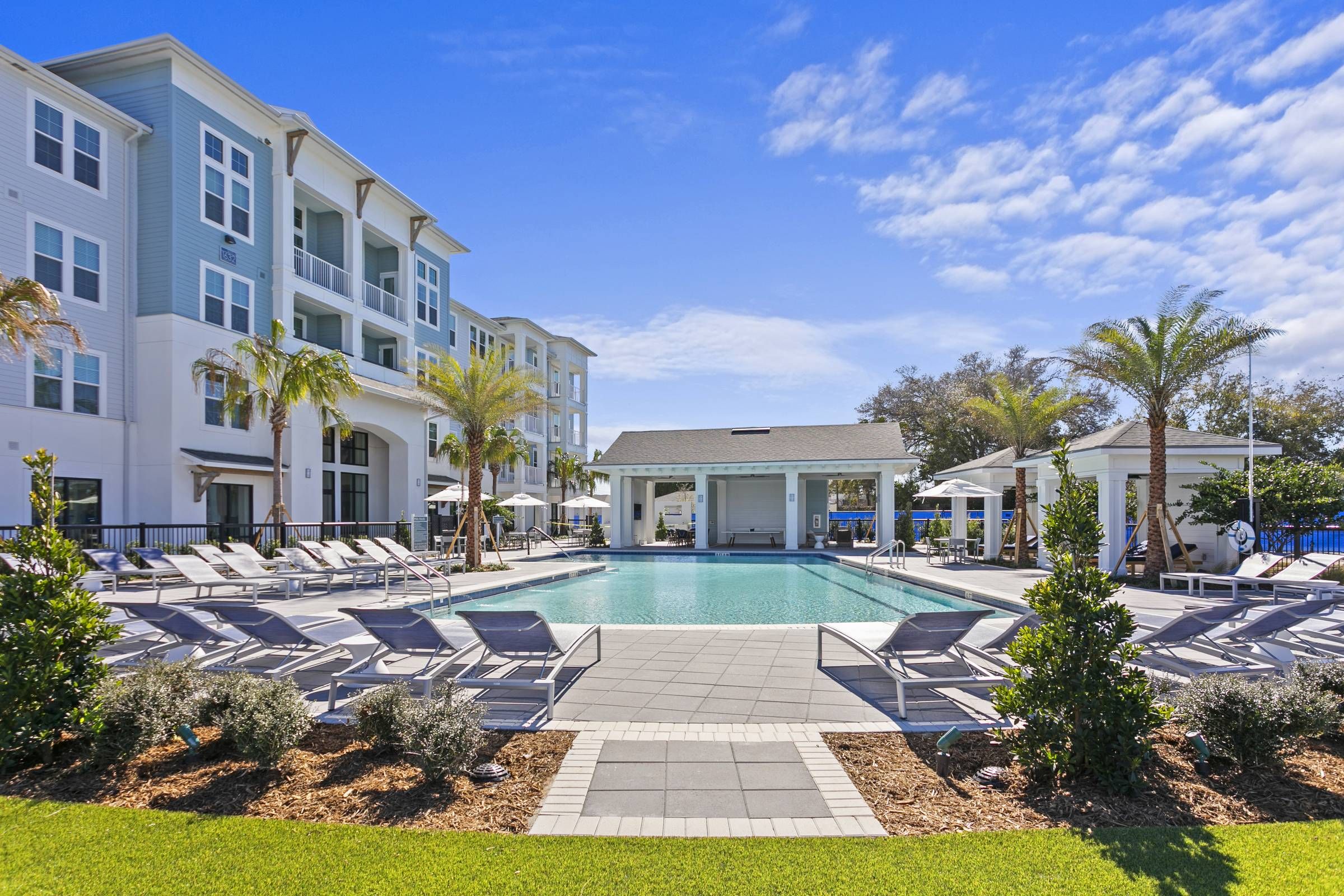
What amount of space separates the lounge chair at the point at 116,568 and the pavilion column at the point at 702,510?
18.5 metres

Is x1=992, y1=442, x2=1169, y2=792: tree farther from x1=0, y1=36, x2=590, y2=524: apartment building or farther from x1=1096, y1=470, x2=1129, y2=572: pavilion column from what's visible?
x1=0, y1=36, x2=590, y2=524: apartment building

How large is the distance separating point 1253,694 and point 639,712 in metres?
4.16

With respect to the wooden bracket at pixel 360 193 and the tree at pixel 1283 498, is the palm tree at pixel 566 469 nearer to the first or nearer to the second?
the wooden bracket at pixel 360 193

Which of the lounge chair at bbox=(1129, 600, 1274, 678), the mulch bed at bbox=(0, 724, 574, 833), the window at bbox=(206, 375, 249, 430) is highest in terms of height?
the window at bbox=(206, 375, 249, 430)

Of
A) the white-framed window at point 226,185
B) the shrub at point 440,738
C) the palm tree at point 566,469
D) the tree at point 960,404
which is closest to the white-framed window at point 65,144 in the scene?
the white-framed window at point 226,185

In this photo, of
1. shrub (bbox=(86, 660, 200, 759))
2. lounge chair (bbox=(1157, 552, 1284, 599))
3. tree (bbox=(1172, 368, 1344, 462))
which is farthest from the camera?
tree (bbox=(1172, 368, 1344, 462))

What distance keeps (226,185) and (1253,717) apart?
2434 cm

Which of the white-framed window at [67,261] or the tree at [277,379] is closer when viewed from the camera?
the white-framed window at [67,261]

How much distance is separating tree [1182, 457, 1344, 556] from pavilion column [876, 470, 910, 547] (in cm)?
1111

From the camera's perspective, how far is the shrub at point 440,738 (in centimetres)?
414

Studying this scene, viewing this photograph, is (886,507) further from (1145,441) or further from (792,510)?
(1145,441)

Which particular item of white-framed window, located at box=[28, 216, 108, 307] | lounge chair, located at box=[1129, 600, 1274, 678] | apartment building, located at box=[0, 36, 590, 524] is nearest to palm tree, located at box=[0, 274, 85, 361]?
apartment building, located at box=[0, 36, 590, 524]

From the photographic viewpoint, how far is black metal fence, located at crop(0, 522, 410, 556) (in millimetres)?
15984

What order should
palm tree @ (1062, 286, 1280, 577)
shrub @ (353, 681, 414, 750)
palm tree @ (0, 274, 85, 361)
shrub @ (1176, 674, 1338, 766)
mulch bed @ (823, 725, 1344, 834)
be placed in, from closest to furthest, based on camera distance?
mulch bed @ (823, 725, 1344, 834) < shrub @ (1176, 674, 1338, 766) < shrub @ (353, 681, 414, 750) < palm tree @ (0, 274, 85, 361) < palm tree @ (1062, 286, 1280, 577)
